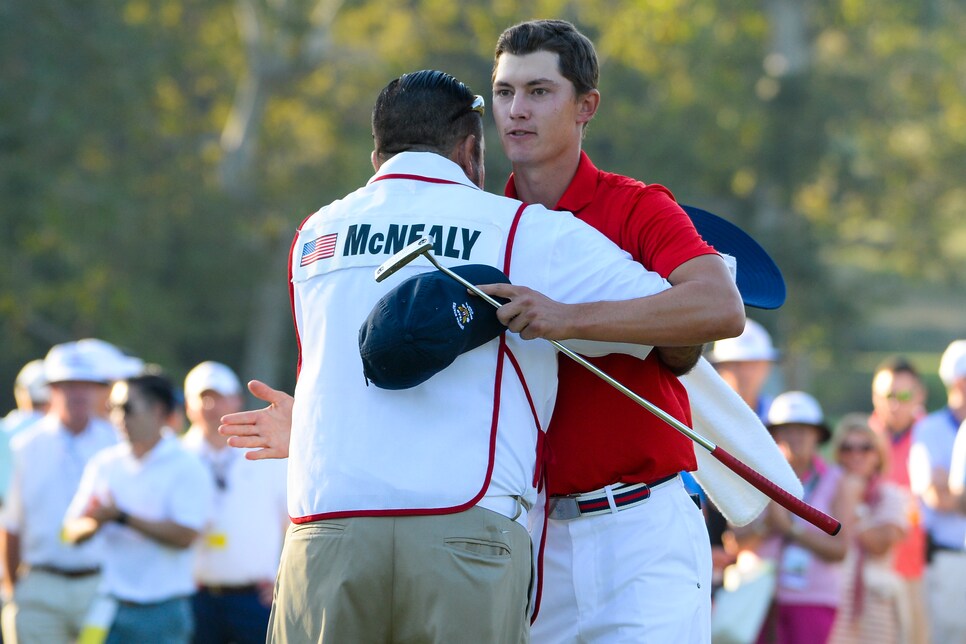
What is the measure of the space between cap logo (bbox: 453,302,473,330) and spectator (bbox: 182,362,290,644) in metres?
5.96

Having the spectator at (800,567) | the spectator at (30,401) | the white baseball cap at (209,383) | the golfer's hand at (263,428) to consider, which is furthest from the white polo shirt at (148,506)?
the golfer's hand at (263,428)

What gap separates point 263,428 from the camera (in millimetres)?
4355

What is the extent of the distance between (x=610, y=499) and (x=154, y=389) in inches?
225

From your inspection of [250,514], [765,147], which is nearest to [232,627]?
[250,514]

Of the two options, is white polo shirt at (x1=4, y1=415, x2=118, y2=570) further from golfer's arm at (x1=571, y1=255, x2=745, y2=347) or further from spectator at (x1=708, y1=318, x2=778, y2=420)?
golfer's arm at (x1=571, y1=255, x2=745, y2=347)

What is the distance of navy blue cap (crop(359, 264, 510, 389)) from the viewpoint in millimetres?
3533

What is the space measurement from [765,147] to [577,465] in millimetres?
31217

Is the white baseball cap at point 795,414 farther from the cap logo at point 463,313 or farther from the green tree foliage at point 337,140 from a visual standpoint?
the green tree foliage at point 337,140

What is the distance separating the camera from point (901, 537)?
31.9 feet

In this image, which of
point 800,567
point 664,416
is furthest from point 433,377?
point 800,567

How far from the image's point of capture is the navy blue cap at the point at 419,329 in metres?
3.53

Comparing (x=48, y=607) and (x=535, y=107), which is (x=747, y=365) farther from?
(x=535, y=107)

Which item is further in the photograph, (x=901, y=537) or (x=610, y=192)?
(x=901, y=537)

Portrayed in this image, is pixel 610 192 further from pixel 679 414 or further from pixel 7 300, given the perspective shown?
pixel 7 300
